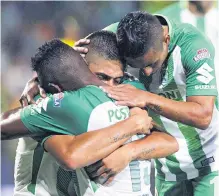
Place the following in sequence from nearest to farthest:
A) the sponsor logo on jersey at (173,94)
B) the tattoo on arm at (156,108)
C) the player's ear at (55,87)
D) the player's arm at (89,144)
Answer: the player's arm at (89,144) → the player's ear at (55,87) → the tattoo on arm at (156,108) → the sponsor logo on jersey at (173,94)

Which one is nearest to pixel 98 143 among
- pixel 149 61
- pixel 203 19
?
pixel 149 61

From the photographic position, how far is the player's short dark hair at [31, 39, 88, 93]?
75.4 inches

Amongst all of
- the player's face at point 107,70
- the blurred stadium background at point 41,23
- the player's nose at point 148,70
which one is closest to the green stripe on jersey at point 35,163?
the player's face at point 107,70

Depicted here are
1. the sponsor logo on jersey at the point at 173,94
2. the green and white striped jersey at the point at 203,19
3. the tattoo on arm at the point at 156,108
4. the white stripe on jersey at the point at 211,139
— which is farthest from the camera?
the green and white striped jersey at the point at 203,19

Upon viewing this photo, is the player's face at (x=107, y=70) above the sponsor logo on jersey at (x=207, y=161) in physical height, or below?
above

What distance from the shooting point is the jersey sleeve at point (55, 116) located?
1803 mm

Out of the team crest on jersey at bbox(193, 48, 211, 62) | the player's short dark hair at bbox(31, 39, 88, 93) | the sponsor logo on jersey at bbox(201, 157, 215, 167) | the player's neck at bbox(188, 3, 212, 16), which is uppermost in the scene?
the player's short dark hair at bbox(31, 39, 88, 93)

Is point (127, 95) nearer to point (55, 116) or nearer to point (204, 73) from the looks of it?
point (55, 116)

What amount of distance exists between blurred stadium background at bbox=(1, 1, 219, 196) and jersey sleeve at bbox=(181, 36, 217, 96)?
1748 millimetres

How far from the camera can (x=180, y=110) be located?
2094mm

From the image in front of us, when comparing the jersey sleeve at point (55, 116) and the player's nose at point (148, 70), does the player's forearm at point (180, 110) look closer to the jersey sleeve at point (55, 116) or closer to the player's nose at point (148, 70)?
the player's nose at point (148, 70)

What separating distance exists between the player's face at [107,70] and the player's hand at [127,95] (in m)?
0.04

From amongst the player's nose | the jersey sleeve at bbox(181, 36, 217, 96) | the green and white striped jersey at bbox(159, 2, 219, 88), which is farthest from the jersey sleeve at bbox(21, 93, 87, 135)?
the green and white striped jersey at bbox(159, 2, 219, 88)

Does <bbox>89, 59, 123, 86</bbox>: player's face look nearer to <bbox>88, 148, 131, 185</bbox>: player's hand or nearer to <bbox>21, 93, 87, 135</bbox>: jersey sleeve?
<bbox>21, 93, 87, 135</bbox>: jersey sleeve
